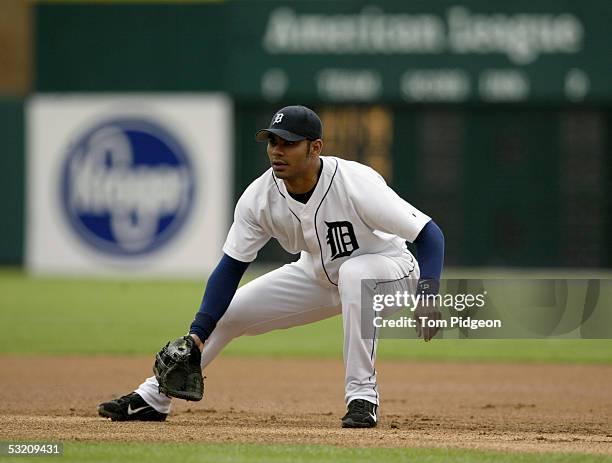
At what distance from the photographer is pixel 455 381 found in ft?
25.6

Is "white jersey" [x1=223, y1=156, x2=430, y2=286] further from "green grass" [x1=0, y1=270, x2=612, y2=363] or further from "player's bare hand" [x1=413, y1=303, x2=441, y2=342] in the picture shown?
"green grass" [x1=0, y1=270, x2=612, y2=363]

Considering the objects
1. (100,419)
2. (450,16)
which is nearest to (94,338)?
(100,419)

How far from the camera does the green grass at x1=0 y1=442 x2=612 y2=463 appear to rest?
4.14m

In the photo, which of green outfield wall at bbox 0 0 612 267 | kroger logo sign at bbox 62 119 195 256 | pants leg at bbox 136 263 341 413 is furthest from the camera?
kroger logo sign at bbox 62 119 195 256

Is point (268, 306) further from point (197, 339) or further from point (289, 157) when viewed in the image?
point (289, 157)

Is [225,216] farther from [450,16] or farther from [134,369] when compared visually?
[134,369]

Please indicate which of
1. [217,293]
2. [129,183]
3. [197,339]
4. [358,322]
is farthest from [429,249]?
[129,183]

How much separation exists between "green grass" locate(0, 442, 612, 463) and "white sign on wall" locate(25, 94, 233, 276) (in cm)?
1154

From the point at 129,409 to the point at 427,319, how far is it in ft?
4.42

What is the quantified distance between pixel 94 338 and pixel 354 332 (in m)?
5.40

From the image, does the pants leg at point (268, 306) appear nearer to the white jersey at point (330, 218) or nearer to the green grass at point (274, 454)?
the white jersey at point (330, 218)

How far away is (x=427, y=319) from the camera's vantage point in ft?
16.1

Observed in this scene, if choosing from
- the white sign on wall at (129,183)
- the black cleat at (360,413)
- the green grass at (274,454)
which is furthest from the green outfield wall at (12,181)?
the green grass at (274,454)

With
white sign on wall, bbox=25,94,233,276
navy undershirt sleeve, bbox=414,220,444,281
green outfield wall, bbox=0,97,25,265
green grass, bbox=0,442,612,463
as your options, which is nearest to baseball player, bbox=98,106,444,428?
navy undershirt sleeve, bbox=414,220,444,281
